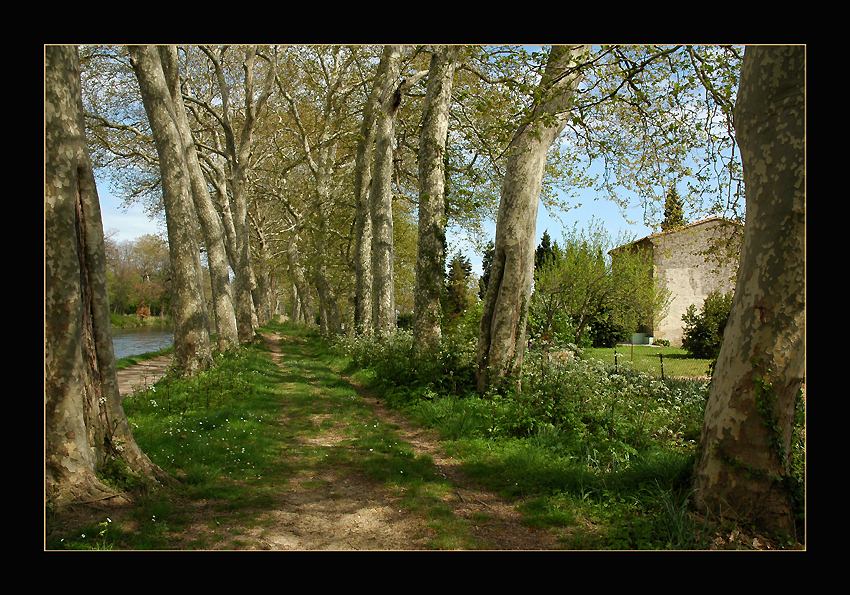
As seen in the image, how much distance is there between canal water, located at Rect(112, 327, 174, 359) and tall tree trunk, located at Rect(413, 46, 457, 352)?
10783 mm

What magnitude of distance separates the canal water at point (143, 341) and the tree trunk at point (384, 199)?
7427 mm

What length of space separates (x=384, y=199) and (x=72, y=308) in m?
12.8

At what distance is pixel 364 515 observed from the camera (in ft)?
17.3

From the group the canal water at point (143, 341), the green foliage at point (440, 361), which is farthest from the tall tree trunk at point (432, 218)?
the canal water at point (143, 341)

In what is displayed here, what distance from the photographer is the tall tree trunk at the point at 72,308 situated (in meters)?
4.42

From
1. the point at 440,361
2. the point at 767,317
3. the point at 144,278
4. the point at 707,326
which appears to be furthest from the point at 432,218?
the point at 707,326

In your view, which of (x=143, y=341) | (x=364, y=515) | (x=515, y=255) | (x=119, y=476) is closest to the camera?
(x=119, y=476)

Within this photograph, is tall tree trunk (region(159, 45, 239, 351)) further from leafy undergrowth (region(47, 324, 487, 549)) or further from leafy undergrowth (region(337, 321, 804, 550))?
leafy undergrowth (region(337, 321, 804, 550))

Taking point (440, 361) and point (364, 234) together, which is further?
point (364, 234)

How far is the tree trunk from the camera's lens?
15867 mm

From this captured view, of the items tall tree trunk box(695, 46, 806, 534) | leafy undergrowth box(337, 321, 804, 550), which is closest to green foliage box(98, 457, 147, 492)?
leafy undergrowth box(337, 321, 804, 550)

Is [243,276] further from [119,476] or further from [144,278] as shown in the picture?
[119,476]

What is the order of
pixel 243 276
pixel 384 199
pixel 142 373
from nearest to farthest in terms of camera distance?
pixel 142 373
pixel 384 199
pixel 243 276
